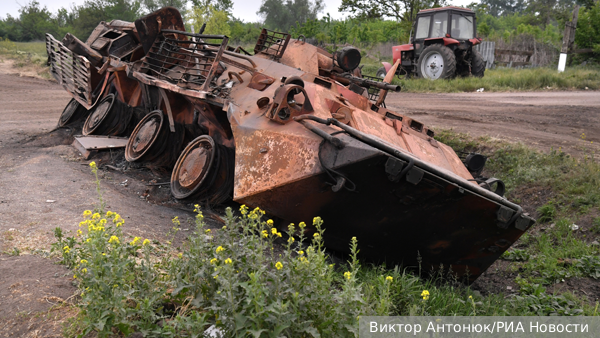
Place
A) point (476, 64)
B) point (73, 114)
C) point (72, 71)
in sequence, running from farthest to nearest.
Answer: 1. point (476, 64)
2. point (73, 114)
3. point (72, 71)

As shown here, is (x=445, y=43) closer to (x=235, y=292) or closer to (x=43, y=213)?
(x=43, y=213)

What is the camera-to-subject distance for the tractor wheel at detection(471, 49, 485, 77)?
16906 mm

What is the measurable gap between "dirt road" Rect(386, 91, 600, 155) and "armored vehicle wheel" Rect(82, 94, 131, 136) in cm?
534

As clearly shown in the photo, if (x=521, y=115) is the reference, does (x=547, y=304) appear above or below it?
below

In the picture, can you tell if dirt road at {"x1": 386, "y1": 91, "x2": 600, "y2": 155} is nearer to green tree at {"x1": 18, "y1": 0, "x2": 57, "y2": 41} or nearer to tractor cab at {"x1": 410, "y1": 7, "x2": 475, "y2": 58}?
tractor cab at {"x1": 410, "y1": 7, "x2": 475, "y2": 58}

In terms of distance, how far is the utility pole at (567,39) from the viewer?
19116mm

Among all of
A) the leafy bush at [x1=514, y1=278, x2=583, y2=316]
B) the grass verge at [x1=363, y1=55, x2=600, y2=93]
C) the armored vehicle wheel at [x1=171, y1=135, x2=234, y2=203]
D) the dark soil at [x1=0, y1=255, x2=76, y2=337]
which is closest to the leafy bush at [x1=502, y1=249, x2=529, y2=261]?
the leafy bush at [x1=514, y1=278, x2=583, y2=316]

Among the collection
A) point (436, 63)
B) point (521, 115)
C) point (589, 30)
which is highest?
point (589, 30)

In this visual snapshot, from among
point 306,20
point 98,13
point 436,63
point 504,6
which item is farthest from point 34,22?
point 504,6

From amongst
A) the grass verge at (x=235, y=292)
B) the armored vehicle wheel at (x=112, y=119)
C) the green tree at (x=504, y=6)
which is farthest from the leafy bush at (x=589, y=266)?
the green tree at (x=504, y=6)

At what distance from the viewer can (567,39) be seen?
64.3 ft

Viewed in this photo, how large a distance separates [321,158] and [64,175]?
369 cm

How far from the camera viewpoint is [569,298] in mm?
4387

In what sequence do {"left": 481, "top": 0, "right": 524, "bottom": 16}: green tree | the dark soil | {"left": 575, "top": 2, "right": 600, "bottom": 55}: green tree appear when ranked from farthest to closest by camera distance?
{"left": 481, "top": 0, "right": 524, "bottom": 16}: green tree < {"left": 575, "top": 2, "right": 600, "bottom": 55}: green tree < the dark soil
